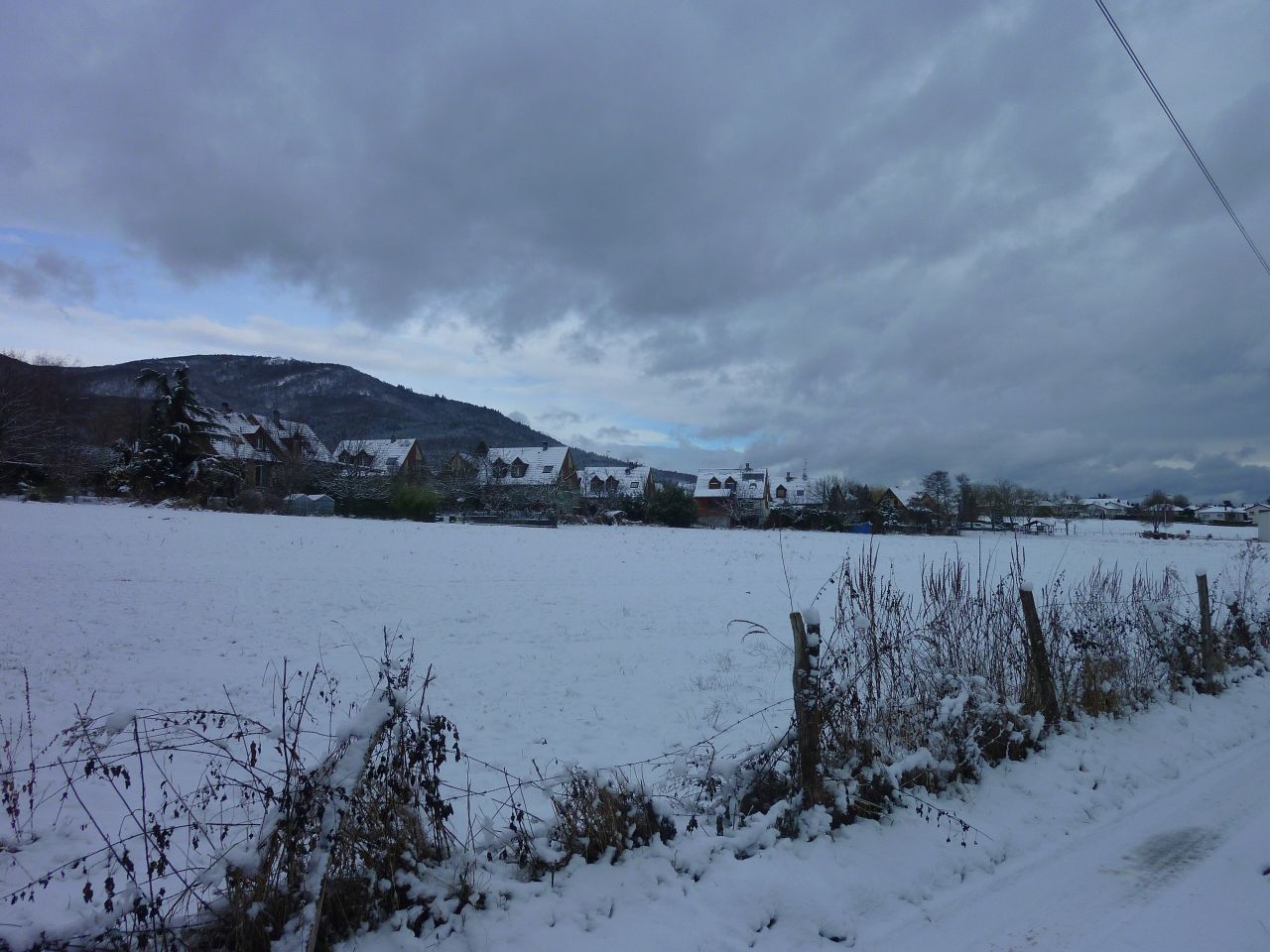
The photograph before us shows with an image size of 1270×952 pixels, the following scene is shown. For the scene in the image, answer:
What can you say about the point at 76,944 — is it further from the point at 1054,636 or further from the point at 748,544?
the point at 748,544

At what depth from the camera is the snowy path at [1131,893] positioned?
3396mm

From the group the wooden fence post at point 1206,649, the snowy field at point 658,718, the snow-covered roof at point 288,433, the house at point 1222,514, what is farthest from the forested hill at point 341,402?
the house at point 1222,514

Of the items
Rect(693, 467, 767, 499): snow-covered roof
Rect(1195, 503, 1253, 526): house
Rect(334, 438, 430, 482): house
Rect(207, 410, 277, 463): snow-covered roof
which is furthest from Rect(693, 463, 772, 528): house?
Rect(1195, 503, 1253, 526): house

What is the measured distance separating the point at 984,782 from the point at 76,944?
5.41 m

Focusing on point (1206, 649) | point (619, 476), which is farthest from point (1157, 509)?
point (1206, 649)

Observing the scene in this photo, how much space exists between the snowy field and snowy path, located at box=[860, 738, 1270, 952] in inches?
0.6

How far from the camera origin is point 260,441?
190 feet

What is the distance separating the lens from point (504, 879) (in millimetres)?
3492

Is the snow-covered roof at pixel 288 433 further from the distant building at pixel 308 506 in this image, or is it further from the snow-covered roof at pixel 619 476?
the snow-covered roof at pixel 619 476

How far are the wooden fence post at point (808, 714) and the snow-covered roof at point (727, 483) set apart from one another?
7577 centimetres

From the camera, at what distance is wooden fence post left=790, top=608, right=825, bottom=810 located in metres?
4.33

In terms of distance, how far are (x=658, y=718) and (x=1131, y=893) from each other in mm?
4407

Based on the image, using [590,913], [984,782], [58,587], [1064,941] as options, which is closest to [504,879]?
[590,913]

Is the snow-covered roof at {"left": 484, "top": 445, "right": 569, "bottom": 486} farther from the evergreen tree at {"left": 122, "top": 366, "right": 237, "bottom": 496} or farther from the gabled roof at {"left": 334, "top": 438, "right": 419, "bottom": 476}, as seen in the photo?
the evergreen tree at {"left": 122, "top": 366, "right": 237, "bottom": 496}
